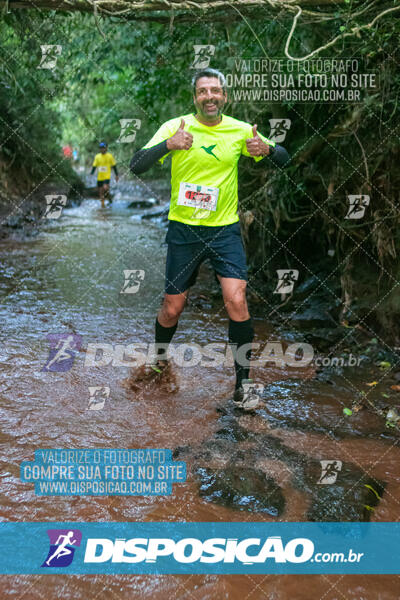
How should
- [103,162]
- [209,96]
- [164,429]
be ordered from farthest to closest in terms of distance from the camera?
[103,162]
[209,96]
[164,429]

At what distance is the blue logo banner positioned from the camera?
2.24 meters

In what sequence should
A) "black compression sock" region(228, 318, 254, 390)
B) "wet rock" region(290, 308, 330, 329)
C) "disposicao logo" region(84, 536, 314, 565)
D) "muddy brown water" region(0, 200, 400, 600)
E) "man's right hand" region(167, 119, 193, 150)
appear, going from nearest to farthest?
"muddy brown water" region(0, 200, 400, 600), "disposicao logo" region(84, 536, 314, 565), "man's right hand" region(167, 119, 193, 150), "black compression sock" region(228, 318, 254, 390), "wet rock" region(290, 308, 330, 329)

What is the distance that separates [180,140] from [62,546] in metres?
2.33

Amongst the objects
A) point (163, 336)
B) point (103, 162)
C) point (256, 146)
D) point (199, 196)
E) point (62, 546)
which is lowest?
point (62, 546)

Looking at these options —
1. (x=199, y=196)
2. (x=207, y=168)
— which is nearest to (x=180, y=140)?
(x=207, y=168)

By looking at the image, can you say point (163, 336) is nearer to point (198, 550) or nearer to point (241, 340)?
point (241, 340)

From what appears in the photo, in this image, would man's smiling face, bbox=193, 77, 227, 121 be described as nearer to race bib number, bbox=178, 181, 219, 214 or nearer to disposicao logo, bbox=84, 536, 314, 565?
race bib number, bbox=178, 181, 219, 214

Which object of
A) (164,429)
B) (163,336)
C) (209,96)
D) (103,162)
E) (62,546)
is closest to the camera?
(62,546)

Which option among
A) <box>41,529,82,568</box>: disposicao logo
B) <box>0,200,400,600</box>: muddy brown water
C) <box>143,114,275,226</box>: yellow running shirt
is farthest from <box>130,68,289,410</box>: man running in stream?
<box>41,529,82,568</box>: disposicao logo

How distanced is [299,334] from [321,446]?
6.61 ft

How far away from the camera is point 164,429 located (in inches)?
129

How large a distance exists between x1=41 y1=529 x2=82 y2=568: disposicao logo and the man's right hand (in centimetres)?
223

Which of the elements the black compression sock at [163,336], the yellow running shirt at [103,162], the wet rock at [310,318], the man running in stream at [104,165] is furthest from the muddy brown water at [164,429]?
the yellow running shirt at [103,162]

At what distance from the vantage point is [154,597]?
2.08m
